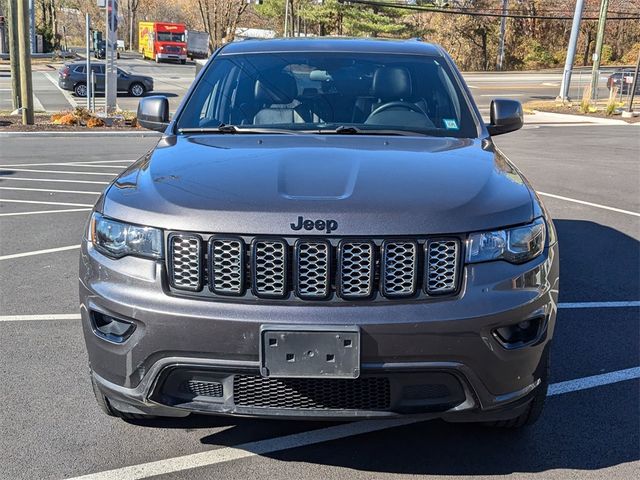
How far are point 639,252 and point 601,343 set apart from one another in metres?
2.74

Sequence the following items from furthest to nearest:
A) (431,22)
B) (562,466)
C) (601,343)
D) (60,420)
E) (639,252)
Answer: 1. (431,22)
2. (639,252)
3. (601,343)
4. (60,420)
5. (562,466)

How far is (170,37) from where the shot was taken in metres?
60.2

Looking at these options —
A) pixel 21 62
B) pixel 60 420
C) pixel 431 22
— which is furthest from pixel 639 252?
pixel 431 22

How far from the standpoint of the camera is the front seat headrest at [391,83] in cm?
453

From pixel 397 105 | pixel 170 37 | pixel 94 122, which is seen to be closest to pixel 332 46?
pixel 397 105

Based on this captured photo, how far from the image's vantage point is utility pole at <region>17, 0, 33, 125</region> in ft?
61.1

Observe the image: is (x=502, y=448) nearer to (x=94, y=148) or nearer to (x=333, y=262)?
(x=333, y=262)

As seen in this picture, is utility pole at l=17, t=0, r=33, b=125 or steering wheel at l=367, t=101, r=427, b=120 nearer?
steering wheel at l=367, t=101, r=427, b=120

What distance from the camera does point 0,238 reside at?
7.22m

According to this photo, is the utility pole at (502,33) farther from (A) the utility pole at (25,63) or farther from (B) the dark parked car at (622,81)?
(A) the utility pole at (25,63)

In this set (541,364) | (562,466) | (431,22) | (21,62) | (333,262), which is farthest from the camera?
(431,22)

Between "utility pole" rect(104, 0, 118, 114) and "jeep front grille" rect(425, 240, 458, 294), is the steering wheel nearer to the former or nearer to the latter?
"jeep front grille" rect(425, 240, 458, 294)

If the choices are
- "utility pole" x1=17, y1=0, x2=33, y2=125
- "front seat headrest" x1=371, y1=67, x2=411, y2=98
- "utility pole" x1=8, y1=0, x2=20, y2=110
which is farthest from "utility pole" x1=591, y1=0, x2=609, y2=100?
"front seat headrest" x1=371, y1=67, x2=411, y2=98

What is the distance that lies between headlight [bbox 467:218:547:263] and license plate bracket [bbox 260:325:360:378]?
58 centimetres
